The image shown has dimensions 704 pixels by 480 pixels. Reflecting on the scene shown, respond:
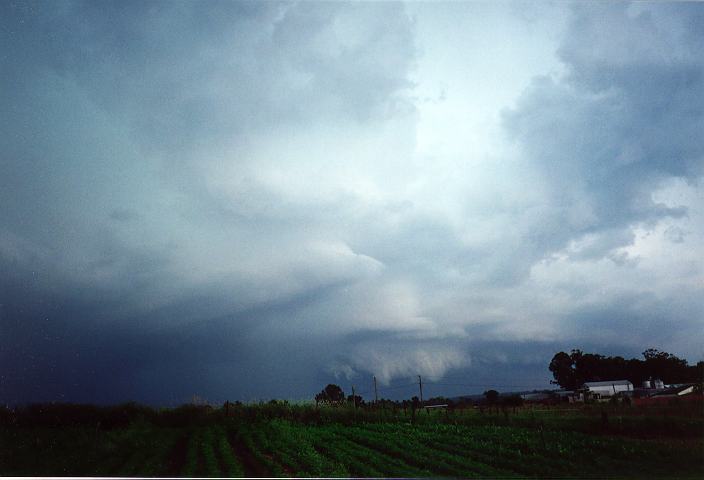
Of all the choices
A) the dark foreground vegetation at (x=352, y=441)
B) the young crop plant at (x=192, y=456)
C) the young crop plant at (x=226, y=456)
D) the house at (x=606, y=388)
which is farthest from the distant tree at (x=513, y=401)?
the young crop plant at (x=192, y=456)

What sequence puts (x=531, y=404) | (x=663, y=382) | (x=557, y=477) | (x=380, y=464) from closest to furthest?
1. (x=557, y=477)
2. (x=380, y=464)
3. (x=531, y=404)
4. (x=663, y=382)

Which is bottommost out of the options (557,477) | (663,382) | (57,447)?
(557,477)

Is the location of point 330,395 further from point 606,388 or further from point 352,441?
point 606,388

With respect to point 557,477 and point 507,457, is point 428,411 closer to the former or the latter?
point 507,457

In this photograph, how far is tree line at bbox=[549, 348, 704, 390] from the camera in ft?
40.0

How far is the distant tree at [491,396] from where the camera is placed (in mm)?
11734

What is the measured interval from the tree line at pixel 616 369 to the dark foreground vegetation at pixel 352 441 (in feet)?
5.58

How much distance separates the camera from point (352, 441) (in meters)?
10.8

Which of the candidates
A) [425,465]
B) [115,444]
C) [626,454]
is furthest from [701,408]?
[115,444]

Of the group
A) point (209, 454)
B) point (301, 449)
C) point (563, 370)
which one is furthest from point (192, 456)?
point (563, 370)

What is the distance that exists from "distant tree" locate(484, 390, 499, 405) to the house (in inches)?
71.6

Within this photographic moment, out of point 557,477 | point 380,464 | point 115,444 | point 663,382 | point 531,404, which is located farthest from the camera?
point 663,382

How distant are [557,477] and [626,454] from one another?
4.33 feet

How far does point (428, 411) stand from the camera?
12.2 meters
